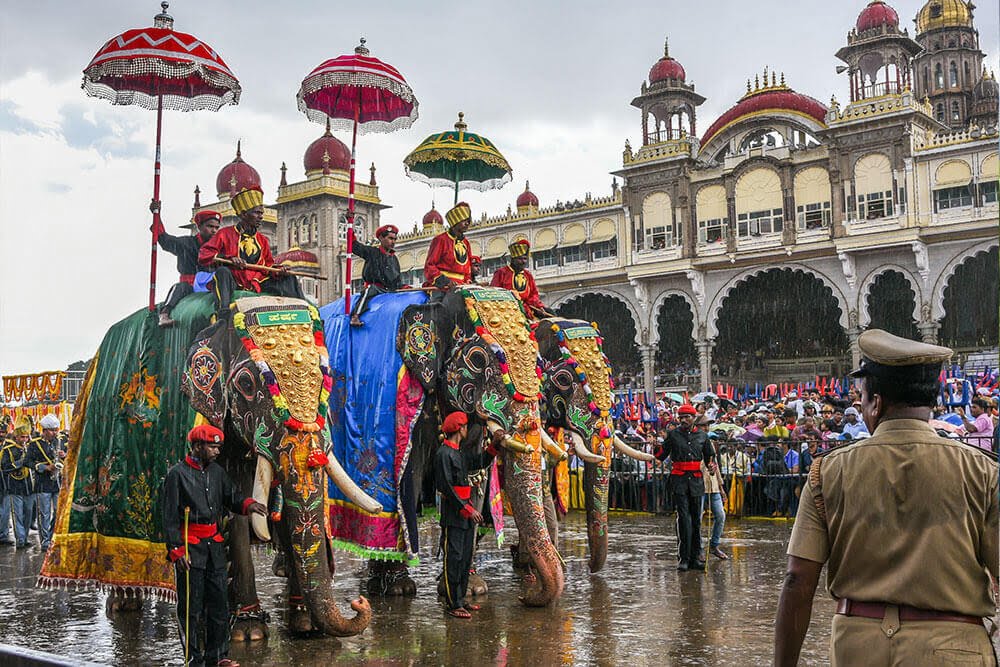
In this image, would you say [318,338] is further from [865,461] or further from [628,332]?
[628,332]

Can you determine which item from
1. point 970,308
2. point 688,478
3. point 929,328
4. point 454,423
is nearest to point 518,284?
point 688,478

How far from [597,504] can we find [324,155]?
3350 cm

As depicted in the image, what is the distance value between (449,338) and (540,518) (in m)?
1.63

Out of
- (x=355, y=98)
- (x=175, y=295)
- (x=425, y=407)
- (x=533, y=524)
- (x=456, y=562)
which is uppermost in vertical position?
(x=355, y=98)

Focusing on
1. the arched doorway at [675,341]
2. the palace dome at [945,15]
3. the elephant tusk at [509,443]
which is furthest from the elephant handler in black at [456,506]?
the palace dome at [945,15]

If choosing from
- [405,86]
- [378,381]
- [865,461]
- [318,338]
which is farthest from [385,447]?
[865,461]

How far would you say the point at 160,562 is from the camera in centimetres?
724

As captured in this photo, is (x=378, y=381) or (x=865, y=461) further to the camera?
(x=378, y=381)

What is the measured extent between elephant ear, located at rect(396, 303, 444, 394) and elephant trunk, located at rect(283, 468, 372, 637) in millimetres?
2059

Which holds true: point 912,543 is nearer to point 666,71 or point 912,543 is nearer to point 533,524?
point 533,524

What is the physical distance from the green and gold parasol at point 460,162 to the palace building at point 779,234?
60.9ft

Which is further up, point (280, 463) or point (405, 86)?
point (405, 86)

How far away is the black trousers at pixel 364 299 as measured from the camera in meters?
8.82

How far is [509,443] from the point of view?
757cm
